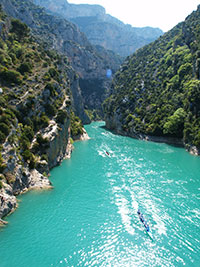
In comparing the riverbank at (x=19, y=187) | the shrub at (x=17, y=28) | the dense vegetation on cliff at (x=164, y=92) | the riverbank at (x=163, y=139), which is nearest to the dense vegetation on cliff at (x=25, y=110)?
the riverbank at (x=19, y=187)

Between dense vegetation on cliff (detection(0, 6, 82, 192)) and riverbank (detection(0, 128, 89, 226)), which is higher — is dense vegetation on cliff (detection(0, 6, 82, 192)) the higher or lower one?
the higher one

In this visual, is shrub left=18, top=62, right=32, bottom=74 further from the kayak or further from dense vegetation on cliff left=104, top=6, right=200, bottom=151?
dense vegetation on cliff left=104, top=6, right=200, bottom=151

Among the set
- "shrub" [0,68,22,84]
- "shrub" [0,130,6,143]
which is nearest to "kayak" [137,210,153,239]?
"shrub" [0,130,6,143]

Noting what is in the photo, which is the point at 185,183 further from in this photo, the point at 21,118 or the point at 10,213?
the point at 21,118

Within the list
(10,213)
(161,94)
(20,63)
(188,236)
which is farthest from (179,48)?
(10,213)

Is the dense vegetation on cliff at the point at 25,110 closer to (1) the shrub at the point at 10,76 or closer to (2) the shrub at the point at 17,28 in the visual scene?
(1) the shrub at the point at 10,76

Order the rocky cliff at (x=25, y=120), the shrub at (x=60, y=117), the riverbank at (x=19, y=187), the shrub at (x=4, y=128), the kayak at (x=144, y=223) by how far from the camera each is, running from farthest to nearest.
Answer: the shrub at (x=60, y=117) → the shrub at (x=4, y=128) → the rocky cliff at (x=25, y=120) → the riverbank at (x=19, y=187) → the kayak at (x=144, y=223)

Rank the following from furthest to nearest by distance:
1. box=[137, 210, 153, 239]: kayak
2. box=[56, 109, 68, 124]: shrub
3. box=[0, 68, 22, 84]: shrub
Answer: box=[56, 109, 68, 124]: shrub → box=[0, 68, 22, 84]: shrub → box=[137, 210, 153, 239]: kayak
